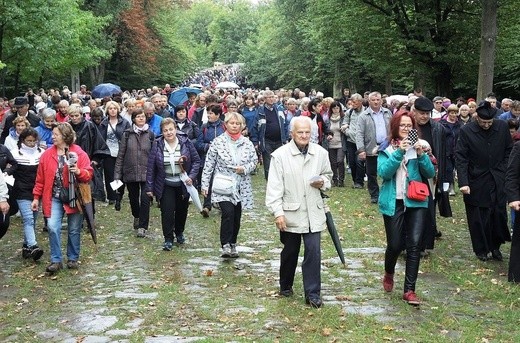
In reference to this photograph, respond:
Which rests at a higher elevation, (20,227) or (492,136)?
(492,136)

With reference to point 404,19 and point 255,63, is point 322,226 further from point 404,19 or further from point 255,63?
point 255,63

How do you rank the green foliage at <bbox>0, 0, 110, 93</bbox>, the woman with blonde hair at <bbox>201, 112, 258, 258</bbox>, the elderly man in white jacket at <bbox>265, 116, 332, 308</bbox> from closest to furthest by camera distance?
the elderly man in white jacket at <bbox>265, 116, 332, 308</bbox> → the woman with blonde hair at <bbox>201, 112, 258, 258</bbox> → the green foliage at <bbox>0, 0, 110, 93</bbox>

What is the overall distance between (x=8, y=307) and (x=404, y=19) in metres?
21.8

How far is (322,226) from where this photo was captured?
7773mm

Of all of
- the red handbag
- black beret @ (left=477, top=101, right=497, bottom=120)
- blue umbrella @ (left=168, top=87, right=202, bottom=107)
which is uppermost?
blue umbrella @ (left=168, top=87, right=202, bottom=107)

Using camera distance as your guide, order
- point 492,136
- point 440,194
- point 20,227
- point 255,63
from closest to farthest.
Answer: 1. point 492,136
2. point 440,194
3. point 20,227
4. point 255,63

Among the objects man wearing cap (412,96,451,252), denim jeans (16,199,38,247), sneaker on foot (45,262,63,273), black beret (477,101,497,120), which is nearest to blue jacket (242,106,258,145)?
man wearing cap (412,96,451,252)

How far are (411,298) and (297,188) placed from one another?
1.63 m

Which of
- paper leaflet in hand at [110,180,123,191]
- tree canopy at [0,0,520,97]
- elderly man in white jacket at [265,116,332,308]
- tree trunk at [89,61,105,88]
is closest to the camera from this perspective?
elderly man in white jacket at [265,116,332,308]

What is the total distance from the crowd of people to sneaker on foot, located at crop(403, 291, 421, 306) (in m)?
0.01

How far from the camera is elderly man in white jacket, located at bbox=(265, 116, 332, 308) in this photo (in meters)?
7.68

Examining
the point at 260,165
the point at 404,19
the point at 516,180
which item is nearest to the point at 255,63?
the point at 404,19

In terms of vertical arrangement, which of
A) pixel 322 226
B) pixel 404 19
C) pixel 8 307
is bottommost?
pixel 8 307

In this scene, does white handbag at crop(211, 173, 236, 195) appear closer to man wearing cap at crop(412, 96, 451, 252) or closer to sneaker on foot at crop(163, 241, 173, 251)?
sneaker on foot at crop(163, 241, 173, 251)
